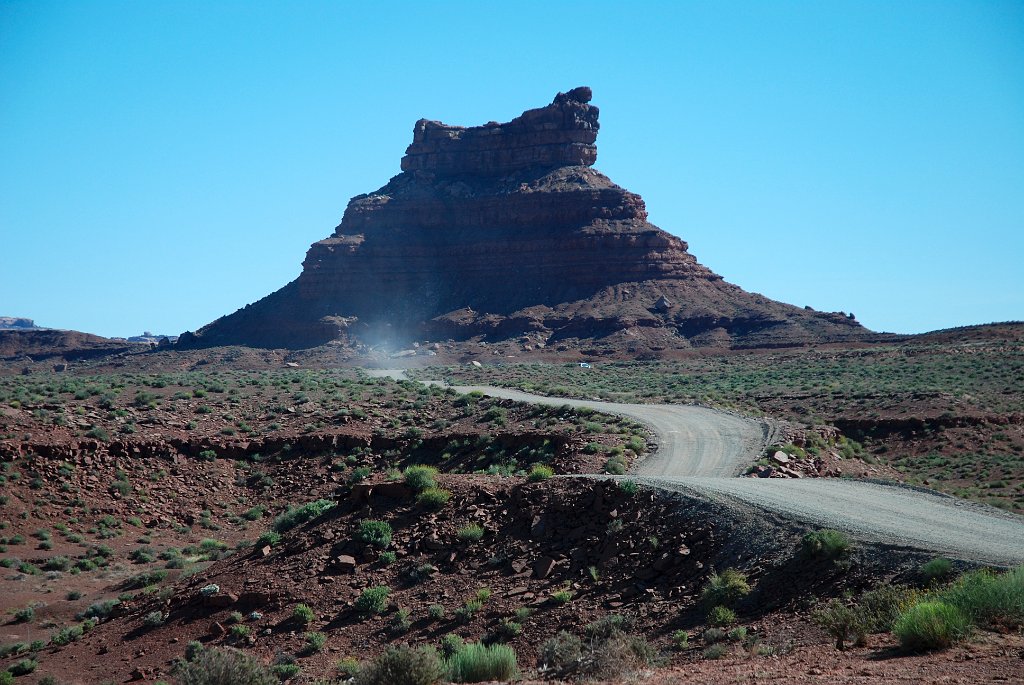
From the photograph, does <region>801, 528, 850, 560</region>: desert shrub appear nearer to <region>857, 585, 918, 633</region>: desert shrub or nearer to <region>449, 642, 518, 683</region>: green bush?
<region>857, 585, 918, 633</region>: desert shrub

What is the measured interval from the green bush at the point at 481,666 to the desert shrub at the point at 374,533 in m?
5.85

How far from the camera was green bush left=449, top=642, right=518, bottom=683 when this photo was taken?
1150 centimetres

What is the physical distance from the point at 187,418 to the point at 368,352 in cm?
6660

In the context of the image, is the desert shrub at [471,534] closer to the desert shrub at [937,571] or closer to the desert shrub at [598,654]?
the desert shrub at [598,654]

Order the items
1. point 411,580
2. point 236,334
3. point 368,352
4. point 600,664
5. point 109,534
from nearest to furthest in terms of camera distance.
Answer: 1. point 600,664
2. point 411,580
3. point 109,534
4. point 368,352
5. point 236,334

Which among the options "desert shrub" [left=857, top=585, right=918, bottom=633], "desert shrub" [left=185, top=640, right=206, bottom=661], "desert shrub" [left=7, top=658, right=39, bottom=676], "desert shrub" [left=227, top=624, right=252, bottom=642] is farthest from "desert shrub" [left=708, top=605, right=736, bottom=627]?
"desert shrub" [left=7, top=658, right=39, bottom=676]

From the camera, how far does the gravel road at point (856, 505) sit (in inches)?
528

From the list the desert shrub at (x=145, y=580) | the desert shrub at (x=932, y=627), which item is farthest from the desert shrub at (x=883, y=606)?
the desert shrub at (x=145, y=580)

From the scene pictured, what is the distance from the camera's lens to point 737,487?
18156 millimetres

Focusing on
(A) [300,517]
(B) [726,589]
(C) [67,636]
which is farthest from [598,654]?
(C) [67,636]

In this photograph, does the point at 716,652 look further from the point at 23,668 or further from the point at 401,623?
the point at 23,668

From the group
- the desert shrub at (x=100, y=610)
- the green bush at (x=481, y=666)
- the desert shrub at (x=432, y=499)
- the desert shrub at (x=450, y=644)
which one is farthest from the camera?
the desert shrub at (x=100, y=610)

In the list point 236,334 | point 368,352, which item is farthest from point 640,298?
point 236,334

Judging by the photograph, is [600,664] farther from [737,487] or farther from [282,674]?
[737,487]
